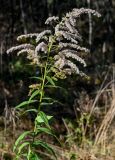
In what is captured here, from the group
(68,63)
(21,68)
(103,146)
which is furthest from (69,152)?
(21,68)

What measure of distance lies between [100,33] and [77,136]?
20.7ft

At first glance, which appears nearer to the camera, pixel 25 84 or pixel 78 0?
pixel 25 84

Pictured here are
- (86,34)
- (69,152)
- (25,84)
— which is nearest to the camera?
(69,152)

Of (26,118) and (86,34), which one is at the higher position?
(86,34)

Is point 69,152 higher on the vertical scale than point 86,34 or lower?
lower

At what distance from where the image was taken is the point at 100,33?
13.5 metres

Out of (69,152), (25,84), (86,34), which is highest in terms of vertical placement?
(86,34)

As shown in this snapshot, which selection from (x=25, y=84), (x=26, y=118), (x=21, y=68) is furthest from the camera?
(x=21, y=68)

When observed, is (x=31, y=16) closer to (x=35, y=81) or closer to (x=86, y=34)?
(x=86, y=34)

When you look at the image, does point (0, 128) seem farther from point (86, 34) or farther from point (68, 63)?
point (86, 34)

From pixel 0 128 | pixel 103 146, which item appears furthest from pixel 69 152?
pixel 0 128

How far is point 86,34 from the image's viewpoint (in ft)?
43.5

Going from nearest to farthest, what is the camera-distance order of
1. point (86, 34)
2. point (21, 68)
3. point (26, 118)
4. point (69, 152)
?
point (69, 152)
point (26, 118)
point (21, 68)
point (86, 34)

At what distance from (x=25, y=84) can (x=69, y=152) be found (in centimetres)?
371
